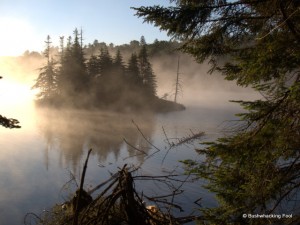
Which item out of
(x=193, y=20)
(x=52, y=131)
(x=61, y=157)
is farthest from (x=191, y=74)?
(x=193, y=20)

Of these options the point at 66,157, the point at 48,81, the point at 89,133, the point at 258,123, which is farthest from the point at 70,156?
the point at 48,81

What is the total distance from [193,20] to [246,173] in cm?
275

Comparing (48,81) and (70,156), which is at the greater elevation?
(48,81)

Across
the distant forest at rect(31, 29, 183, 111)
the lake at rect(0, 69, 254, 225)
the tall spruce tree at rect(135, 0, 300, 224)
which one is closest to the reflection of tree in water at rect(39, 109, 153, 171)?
the lake at rect(0, 69, 254, 225)

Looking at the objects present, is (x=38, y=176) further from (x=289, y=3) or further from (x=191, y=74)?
(x=191, y=74)

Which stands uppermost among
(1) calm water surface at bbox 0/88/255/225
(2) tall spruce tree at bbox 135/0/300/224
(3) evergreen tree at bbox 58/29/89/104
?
(3) evergreen tree at bbox 58/29/89/104

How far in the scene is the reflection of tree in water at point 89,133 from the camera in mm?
23516

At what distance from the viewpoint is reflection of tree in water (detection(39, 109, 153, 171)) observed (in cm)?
2352

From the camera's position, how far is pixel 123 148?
25188 millimetres

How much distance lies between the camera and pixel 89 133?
31.7 m

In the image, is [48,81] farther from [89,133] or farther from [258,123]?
[258,123]

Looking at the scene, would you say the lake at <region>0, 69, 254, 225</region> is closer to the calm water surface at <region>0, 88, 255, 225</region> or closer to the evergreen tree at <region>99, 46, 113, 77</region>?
the calm water surface at <region>0, 88, 255, 225</region>

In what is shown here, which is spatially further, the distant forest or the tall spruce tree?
→ the distant forest

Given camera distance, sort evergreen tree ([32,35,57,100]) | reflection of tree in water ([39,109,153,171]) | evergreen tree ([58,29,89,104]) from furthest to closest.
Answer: evergreen tree ([32,35,57,100]) → evergreen tree ([58,29,89,104]) → reflection of tree in water ([39,109,153,171])
